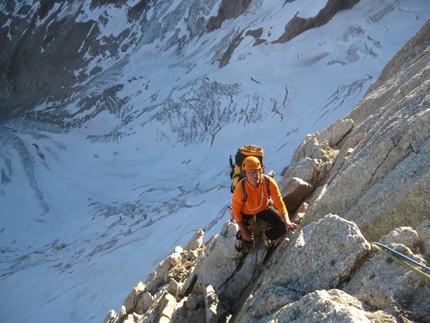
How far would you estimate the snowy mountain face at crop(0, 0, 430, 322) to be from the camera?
13.8m

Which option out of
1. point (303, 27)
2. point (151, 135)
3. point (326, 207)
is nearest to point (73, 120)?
point (151, 135)

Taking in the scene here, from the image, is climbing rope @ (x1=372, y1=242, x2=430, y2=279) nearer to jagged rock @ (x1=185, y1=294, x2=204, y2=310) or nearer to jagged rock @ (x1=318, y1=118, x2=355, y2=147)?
jagged rock @ (x1=185, y1=294, x2=204, y2=310)

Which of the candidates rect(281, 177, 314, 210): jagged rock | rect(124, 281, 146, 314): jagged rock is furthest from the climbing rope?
rect(124, 281, 146, 314): jagged rock

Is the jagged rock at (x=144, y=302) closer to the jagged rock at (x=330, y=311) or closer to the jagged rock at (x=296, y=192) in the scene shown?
the jagged rock at (x=296, y=192)

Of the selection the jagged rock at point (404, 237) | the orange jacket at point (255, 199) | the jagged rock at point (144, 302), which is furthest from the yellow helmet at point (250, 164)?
the jagged rock at point (144, 302)

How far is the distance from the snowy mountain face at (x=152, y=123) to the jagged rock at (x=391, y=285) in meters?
9.38

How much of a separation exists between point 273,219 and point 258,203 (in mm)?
274

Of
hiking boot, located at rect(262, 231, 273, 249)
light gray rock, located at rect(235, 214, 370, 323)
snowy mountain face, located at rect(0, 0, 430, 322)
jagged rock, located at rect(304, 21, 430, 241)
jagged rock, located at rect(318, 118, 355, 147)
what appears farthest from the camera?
snowy mountain face, located at rect(0, 0, 430, 322)

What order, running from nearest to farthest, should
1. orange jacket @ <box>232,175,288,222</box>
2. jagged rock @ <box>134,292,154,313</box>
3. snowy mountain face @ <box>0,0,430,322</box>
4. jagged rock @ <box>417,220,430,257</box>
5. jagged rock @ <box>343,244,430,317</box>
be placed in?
1. jagged rock @ <box>343,244,430,317</box>
2. jagged rock @ <box>417,220,430,257</box>
3. orange jacket @ <box>232,175,288,222</box>
4. jagged rock @ <box>134,292,154,313</box>
5. snowy mountain face @ <box>0,0,430,322</box>

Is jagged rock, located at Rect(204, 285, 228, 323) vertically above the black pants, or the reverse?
the black pants

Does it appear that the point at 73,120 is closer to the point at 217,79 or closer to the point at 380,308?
the point at 217,79

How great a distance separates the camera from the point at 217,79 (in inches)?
848

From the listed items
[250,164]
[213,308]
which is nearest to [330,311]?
[250,164]

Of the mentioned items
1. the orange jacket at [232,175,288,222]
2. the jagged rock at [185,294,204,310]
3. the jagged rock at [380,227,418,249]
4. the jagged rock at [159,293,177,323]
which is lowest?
the jagged rock at [159,293,177,323]
